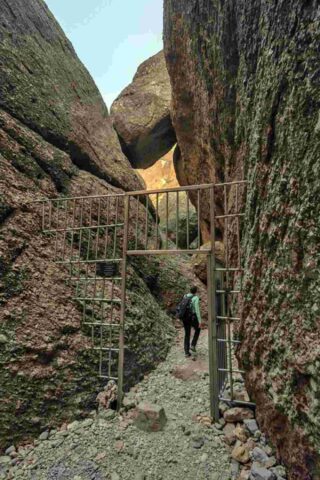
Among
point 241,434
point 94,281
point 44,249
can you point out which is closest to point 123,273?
point 94,281

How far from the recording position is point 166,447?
4.12 m

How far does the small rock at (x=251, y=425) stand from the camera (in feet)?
13.0

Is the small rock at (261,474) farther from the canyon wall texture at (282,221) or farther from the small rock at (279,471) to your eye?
the canyon wall texture at (282,221)

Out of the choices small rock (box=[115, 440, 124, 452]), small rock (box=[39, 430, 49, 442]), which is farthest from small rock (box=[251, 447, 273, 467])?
small rock (box=[39, 430, 49, 442])

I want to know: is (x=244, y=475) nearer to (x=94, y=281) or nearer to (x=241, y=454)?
(x=241, y=454)

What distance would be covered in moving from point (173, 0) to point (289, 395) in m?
11.8

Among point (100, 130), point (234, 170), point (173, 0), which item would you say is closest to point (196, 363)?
point (234, 170)

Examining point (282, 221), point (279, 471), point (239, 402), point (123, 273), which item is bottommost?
point (279, 471)

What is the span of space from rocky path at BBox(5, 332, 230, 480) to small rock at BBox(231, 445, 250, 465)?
124mm

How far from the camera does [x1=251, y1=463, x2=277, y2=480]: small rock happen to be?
10.6 ft

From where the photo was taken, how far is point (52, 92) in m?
8.66

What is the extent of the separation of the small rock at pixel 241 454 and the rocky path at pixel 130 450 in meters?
0.12

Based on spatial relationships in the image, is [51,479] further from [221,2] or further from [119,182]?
[221,2]

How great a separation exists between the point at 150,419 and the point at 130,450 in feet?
1.65
